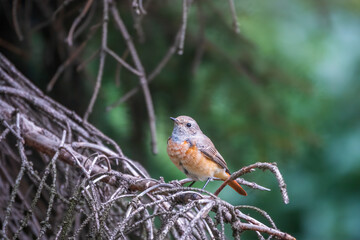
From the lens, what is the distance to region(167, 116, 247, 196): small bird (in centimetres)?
312

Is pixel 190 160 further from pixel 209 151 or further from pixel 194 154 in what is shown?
pixel 209 151

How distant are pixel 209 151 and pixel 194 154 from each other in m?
0.11

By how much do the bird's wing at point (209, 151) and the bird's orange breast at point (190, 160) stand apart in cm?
3

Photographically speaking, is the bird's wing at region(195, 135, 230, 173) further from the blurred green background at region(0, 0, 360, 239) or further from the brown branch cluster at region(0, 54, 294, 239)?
the brown branch cluster at region(0, 54, 294, 239)

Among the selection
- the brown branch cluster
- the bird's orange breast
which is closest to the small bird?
the bird's orange breast

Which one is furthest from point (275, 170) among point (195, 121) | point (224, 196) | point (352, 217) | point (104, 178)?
point (352, 217)

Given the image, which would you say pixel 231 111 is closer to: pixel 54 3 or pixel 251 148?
pixel 251 148

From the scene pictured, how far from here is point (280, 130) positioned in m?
3.54

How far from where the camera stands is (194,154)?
3.17 m

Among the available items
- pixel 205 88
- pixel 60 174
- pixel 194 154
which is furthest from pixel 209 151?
pixel 60 174

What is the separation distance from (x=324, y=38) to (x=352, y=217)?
2.13 m

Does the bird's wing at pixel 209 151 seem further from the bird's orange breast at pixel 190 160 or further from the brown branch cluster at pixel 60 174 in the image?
the brown branch cluster at pixel 60 174

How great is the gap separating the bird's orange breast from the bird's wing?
27 mm

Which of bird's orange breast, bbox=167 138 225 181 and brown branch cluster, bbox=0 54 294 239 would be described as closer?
brown branch cluster, bbox=0 54 294 239
